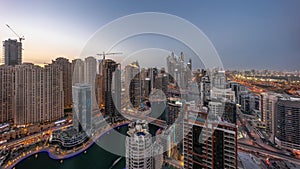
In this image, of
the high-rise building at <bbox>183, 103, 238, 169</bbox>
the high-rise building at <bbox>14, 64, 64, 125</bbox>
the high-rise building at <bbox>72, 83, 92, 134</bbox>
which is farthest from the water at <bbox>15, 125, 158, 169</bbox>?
the high-rise building at <bbox>14, 64, 64, 125</bbox>

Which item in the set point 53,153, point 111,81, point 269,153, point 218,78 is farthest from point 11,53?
point 269,153

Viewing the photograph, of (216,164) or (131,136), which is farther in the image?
(131,136)

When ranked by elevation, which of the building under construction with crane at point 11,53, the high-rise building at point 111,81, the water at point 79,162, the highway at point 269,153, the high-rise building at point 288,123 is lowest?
the water at point 79,162

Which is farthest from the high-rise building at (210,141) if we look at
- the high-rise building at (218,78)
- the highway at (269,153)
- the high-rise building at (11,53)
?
the high-rise building at (11,53)

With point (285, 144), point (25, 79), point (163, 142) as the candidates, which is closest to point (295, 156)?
point (285, 144)

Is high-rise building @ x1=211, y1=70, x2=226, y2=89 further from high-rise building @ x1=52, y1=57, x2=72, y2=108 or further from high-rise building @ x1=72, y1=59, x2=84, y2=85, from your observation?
high-rise building @ x1=52, y1=57, x2=72, y2=108

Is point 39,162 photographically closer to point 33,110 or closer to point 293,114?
point 33,110

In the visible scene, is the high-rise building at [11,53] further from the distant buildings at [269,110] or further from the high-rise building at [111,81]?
the distant buildings at [269,110]

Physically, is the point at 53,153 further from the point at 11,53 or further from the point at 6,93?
the point at 11,53
